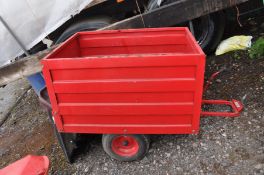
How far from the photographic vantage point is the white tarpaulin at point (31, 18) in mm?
3557

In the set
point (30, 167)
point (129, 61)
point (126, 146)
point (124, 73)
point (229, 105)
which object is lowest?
point (229, 105)

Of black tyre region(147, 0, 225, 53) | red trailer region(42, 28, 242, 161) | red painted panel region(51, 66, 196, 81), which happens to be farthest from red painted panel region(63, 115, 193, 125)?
black tyre region(147, 0, 225, 53)

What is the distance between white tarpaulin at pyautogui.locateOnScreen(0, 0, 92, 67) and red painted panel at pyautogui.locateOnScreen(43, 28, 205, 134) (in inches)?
35.9

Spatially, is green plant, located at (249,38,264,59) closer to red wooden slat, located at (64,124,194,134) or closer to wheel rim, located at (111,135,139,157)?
red wooden slat, located at (64,124,194,134)

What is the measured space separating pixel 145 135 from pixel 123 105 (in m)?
0.49

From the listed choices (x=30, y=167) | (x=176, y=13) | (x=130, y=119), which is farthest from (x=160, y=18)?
(x=30, y=167)

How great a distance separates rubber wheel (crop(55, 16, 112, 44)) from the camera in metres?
3.87

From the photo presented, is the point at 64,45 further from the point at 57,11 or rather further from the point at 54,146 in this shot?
the point at 54,146

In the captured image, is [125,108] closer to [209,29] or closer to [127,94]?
[127,94]

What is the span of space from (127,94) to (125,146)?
738 mm

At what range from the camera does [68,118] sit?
281cm

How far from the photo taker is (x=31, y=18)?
364 centimetres

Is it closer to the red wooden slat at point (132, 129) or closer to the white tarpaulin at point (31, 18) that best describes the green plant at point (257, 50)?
the red wooden slat at point (132, 129)

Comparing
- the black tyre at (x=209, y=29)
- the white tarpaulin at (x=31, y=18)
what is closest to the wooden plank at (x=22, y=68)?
the white tarpaulin at (x=31, y=18)
